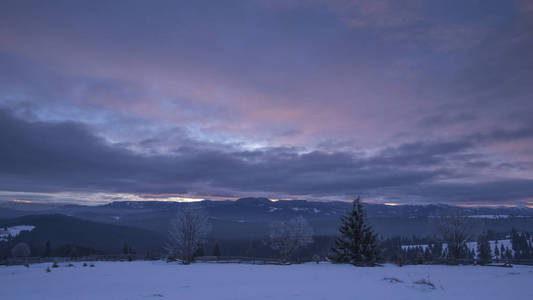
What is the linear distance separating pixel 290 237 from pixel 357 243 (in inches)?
958

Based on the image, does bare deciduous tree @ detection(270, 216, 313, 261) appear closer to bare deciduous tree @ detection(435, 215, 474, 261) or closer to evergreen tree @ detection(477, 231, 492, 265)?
bare deciduous tree @ detection(435, 215, 474, 261)

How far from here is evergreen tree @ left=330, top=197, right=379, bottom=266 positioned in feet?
126

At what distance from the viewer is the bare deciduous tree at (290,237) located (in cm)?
6112

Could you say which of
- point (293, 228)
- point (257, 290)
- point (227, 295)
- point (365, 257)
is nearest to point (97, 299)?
point (227, 295)

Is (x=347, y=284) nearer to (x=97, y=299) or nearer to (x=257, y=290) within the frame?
(x=257, y=290)

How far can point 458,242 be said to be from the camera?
48.6 metres

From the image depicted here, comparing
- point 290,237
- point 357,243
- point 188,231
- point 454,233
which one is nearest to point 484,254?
point 454,233

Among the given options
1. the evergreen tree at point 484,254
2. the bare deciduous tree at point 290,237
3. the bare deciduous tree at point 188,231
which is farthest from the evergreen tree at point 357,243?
the bare deciduous tree at point 188,231

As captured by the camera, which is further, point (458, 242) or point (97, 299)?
point (458, 242)

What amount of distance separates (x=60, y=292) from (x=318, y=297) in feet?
47.0

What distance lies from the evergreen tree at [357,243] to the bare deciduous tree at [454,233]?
17.5 meters

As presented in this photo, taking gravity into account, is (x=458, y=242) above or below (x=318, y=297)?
below

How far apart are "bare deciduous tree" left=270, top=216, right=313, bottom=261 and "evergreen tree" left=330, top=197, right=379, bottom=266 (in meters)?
21.0

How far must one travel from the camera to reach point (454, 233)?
49.5 m
